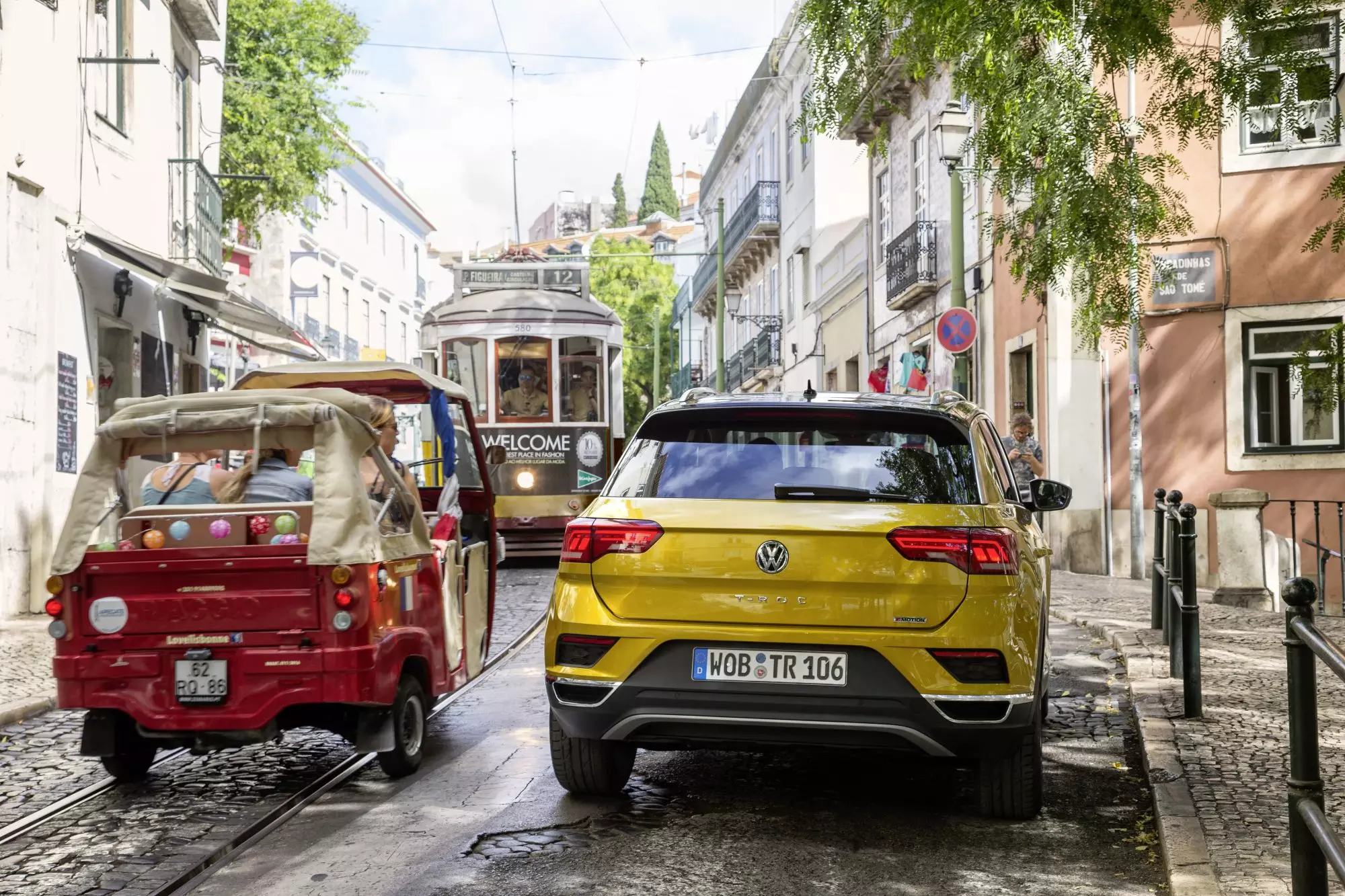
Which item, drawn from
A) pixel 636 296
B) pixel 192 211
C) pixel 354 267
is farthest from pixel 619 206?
pixel 192 211

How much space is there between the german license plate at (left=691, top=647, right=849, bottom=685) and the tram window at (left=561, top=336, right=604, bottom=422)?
574 inches

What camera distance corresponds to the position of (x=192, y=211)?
2136 centimetres

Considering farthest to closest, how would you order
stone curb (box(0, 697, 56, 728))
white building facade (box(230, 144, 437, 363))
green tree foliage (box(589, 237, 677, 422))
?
green tree foliage (box(589, 237, 677, 422))
white building facade (box(230, 144, 437, 363))
stone curb (box(0, 697, 56, 728))

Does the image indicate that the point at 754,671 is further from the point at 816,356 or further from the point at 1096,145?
the point at 816,356

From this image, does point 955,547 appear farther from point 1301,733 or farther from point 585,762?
point 1301,733

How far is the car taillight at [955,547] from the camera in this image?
5555 mm

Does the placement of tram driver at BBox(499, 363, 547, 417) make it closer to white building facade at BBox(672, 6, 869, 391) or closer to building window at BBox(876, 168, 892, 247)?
white building facade at BBox(672, 6, 869, 391)

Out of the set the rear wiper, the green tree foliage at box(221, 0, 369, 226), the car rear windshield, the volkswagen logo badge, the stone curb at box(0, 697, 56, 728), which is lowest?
the stone curb at box(0, 697, 56, 728)

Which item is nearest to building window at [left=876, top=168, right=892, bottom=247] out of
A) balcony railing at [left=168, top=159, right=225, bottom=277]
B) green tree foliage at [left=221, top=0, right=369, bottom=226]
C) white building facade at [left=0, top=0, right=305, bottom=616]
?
green tree foliage at [left=221, top=0, right=369, bottom=226]

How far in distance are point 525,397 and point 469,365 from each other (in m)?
0.86

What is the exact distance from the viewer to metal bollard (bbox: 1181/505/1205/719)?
7637 millimetres

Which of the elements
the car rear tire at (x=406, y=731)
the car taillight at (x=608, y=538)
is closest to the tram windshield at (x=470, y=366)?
the car rear tire at (x=406, y=731)

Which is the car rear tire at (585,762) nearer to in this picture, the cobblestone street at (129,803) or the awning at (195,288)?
the cobblestone street at (129,803)

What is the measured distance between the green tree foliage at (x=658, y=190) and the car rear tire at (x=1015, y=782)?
109 metres
